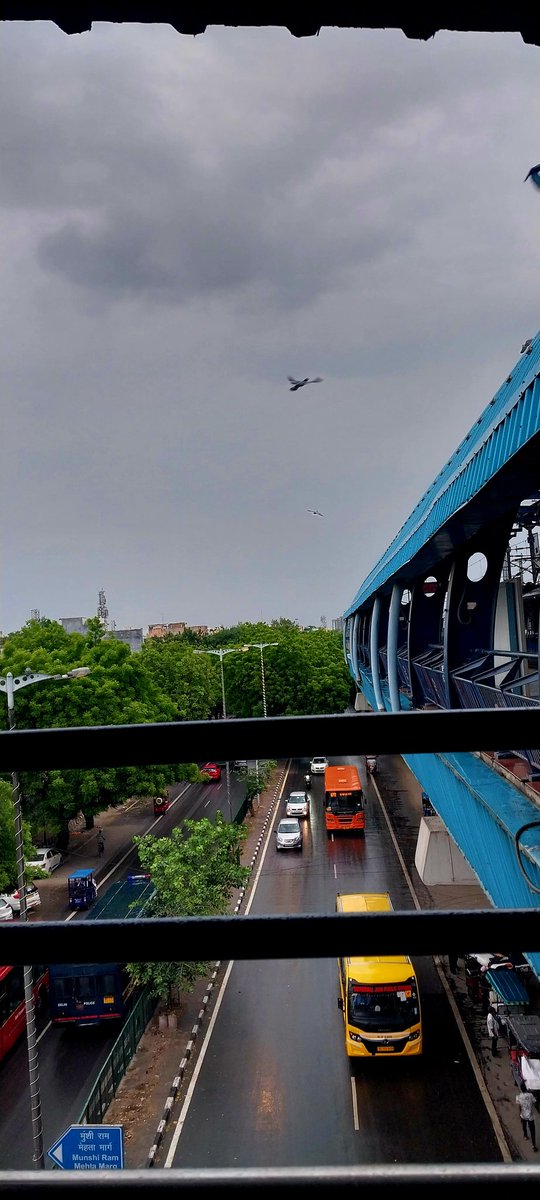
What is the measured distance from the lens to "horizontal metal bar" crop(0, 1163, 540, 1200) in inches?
33.8

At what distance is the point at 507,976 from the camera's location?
10938 mm

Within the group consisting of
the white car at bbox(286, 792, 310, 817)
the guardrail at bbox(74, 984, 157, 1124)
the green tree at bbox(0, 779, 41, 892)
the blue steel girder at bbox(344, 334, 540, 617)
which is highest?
the blue steel girder at bbox(344, 334, 540, 617)

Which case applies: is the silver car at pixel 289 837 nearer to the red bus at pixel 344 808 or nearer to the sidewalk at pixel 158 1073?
the red bus at pixel 344 808

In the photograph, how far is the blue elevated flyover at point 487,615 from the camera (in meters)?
5.28

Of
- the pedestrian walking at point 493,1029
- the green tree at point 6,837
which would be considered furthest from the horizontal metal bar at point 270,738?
the green tree at point 6,837

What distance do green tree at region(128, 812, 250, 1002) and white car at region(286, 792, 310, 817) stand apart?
10.5m

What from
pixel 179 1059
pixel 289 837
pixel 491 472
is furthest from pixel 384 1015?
A: pixel 289 837

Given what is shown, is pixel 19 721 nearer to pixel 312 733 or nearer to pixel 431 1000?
pixel 431 1000

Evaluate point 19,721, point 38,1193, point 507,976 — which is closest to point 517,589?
point 507,976

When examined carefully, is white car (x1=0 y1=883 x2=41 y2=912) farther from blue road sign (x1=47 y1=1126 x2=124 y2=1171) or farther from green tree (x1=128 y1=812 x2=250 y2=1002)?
blue road sign (x1=47 y1=1126 x2=124 y2=1171)

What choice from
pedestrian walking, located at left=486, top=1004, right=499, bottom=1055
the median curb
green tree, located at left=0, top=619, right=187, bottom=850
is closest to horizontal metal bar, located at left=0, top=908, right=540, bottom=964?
the median curb

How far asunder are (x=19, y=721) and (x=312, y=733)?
1835cm

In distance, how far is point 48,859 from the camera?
1855 cm

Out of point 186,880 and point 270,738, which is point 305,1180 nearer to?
point 270,738
